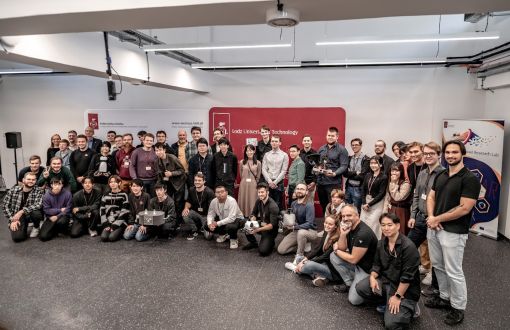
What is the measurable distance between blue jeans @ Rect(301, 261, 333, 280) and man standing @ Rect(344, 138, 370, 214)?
1.70m

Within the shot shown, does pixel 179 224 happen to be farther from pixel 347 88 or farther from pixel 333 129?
pixel 347 88

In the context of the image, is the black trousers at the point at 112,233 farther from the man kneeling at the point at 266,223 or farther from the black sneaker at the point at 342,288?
the black sneaker at the point at 342,288

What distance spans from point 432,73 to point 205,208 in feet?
16.4

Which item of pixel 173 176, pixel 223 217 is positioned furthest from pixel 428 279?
pixel 173 176

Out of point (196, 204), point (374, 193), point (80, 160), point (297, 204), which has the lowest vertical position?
point (196, 204)

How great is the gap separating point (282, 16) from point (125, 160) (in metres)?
4.50

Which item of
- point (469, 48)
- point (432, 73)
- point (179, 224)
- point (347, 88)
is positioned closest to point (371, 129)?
point (347, 88)

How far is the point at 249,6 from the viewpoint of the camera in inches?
88.3

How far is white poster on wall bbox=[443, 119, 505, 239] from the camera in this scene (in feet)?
17.2

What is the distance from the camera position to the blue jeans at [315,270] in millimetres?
3829

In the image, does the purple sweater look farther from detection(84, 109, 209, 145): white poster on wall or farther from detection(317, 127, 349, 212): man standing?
detection(317, 127, 349, 212): man standing

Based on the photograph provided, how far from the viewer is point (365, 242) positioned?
3.36 metres

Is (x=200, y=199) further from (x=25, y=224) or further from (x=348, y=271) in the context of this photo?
(x=25, y=224)

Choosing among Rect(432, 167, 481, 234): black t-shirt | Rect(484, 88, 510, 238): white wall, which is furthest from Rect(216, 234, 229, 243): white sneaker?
Rect(484, 88, 510, 238): white wall
